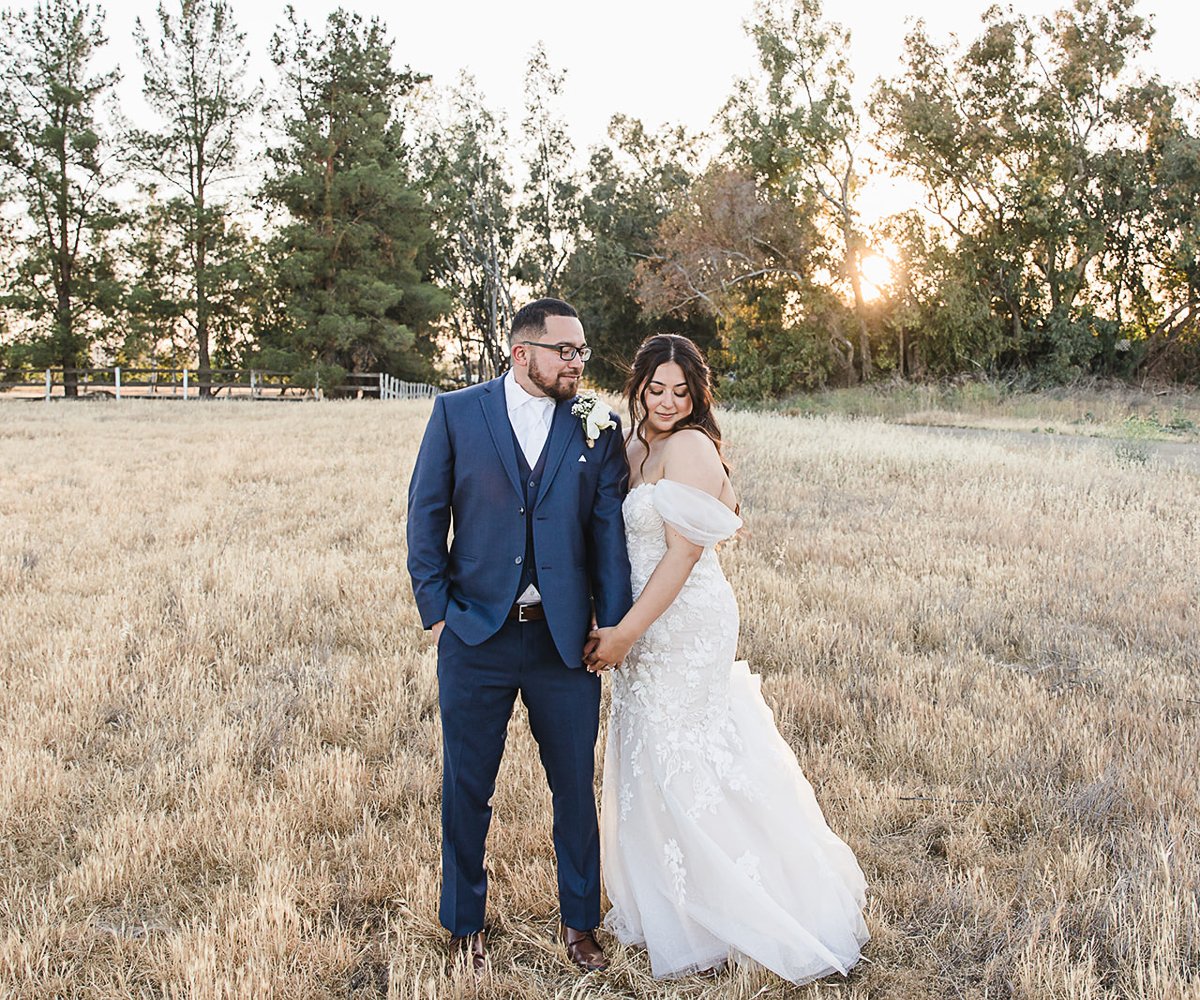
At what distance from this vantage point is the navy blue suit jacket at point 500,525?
10.3 feet

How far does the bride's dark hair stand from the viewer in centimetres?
340

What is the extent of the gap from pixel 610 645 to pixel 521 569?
1.32 feet

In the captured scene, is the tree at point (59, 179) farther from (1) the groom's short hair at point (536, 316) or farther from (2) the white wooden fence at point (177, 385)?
(1) the groom's short hair at point (536, 316)

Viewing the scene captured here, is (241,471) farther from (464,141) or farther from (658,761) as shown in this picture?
(464,141)

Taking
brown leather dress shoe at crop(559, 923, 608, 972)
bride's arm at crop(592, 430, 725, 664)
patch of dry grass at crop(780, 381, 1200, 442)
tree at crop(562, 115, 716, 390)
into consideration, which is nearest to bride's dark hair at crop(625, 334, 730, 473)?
bride's arm at crop(592, 430, 725, 664)

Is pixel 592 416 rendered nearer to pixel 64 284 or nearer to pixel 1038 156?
pixel 1038 156

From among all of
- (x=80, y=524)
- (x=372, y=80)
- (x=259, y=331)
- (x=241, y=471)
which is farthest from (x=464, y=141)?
(x=80, y=524)

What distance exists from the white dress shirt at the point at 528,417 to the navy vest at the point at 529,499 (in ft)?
0.15

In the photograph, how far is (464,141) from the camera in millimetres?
48562

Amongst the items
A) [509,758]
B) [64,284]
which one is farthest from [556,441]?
[64,284]

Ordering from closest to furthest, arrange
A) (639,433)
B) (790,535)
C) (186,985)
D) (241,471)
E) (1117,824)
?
(186,985) → (639,433) → (1117,824) → (790,535) → (241,471)

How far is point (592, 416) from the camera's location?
3.21 metres

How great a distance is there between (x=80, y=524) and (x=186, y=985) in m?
9.00

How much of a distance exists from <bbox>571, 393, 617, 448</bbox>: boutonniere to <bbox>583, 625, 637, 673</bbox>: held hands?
25.8 inches
